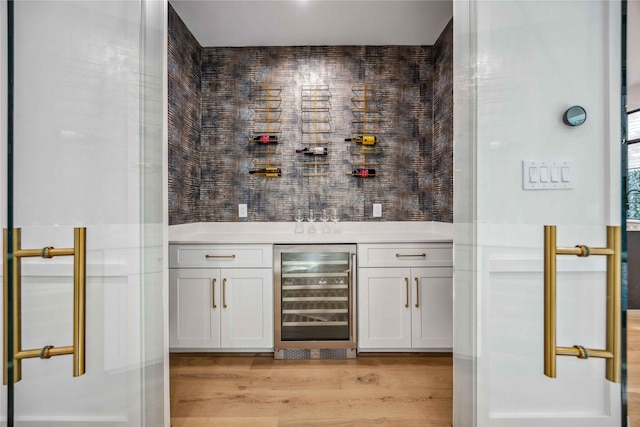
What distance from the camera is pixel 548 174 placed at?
3.61 feet

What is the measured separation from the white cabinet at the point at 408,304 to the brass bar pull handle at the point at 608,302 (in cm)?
194

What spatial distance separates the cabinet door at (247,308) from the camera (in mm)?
2533

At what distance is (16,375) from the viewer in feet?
1.84

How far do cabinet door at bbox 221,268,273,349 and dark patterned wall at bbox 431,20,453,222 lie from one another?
1.53m

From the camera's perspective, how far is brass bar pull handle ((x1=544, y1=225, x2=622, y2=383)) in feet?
1.93

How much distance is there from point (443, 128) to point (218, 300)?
223 cm

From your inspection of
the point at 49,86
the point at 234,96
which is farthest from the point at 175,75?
the point at 49,86

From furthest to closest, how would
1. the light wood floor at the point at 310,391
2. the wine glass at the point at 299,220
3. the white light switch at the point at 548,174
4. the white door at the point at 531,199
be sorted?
the wine glass at the point at 299,220, the light wood floor at the point at 310,391, the white light switch at the point at 548,174, the white door at the point at 531,199

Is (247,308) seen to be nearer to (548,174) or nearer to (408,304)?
(408,304)

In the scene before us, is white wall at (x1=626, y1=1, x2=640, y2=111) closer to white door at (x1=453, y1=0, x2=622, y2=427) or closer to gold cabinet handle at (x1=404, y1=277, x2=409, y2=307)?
white door at (x1=453, y1=0, x2=622, y2=427)

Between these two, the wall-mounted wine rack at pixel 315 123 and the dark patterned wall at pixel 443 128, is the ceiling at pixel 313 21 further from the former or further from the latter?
the wall-mounted wine rack at pixel 315 123

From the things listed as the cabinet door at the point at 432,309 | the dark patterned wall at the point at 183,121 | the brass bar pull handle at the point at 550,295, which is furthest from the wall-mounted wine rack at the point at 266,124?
the brass bar pull handle at the point at 550,295

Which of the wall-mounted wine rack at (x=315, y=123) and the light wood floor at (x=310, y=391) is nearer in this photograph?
the light wood floor at (x=310, y=391)

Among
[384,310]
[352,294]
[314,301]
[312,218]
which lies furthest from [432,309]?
[312,218]
